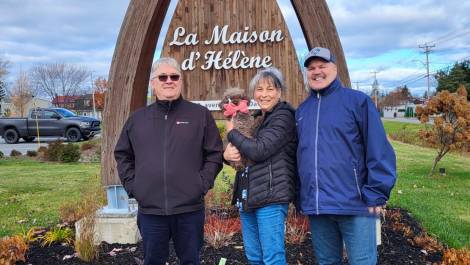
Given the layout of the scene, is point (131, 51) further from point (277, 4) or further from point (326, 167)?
point (326, 167)

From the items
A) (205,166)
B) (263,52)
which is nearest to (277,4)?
(263,52)

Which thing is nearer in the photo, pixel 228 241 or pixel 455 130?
pixel 228 241

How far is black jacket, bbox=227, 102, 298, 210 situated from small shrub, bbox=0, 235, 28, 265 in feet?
8.41

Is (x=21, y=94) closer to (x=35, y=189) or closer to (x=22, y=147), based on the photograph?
(x=22, y=147)

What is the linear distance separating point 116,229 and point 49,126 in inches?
819

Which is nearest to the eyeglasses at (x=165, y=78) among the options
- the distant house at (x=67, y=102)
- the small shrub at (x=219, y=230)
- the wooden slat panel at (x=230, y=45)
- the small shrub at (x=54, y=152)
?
the small shrub at (x=219, y=230)

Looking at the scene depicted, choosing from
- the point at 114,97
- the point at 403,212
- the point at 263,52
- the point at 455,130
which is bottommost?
the point at 403,212

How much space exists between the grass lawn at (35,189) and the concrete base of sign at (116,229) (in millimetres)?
1692

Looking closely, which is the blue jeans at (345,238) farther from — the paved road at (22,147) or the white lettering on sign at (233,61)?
the paved road at (22,147)

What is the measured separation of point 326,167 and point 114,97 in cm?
328

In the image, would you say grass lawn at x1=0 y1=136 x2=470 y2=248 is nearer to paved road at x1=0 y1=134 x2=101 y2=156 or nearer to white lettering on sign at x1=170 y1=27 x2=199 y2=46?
white lettering on sign at x1=170 y1=27 x2=199 y2=46

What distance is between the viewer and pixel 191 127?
313 centimetres

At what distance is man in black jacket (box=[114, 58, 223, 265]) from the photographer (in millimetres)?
3059

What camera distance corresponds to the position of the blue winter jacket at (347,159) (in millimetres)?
2703
